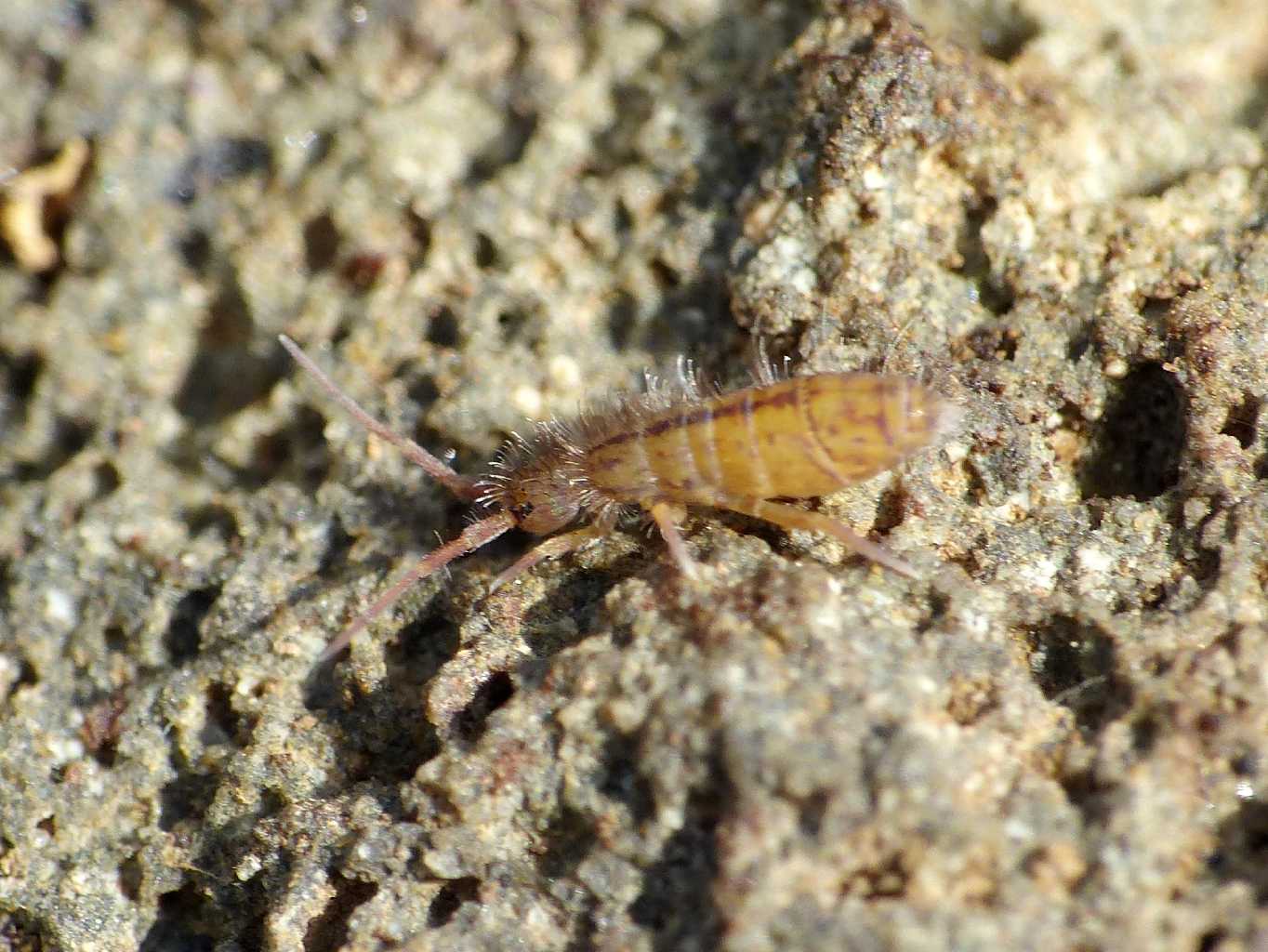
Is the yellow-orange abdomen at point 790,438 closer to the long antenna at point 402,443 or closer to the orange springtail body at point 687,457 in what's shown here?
the orange springtail body at point 687,457

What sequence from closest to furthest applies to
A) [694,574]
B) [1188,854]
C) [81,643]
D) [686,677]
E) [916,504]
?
[1188,854]
[686,677]
[694,574]
[916,504]
[81,643]

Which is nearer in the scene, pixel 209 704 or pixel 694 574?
pixel 694 574

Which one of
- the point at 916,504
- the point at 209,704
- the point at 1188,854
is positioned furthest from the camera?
the point at 209,704

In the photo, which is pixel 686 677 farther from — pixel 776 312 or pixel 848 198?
pixel 848 198

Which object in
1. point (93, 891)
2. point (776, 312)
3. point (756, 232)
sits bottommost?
point (93, 891)

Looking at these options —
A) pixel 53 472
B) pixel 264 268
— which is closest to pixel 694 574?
pixel 264 268

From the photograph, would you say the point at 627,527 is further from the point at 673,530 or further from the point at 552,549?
the point at 673,530

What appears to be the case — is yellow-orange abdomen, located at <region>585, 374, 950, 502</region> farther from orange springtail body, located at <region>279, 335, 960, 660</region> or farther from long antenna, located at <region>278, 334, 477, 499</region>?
long antenna, located at <region>278, 334, 477, 499</region>
